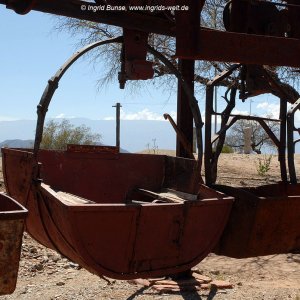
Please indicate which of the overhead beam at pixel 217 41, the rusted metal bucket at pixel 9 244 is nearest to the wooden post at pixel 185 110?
the overhead beam at pixel 217 41

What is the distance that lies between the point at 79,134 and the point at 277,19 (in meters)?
17.2

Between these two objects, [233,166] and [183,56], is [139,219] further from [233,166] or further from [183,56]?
[233,166]

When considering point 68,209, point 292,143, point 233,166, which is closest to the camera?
point 68,209

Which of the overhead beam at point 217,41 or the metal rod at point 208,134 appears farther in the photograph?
the metal rod at point 208,134

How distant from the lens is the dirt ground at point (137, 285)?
5523mm

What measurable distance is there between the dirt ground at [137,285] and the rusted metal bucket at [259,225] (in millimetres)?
1908

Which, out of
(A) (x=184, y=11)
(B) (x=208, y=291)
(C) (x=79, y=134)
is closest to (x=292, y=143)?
(A) (x=184, y=11)

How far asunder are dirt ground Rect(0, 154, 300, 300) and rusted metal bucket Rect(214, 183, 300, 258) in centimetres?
191

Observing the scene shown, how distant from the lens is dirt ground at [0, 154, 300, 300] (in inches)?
217

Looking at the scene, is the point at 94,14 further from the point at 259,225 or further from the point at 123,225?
the point at 259,225

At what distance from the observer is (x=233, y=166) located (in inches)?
554

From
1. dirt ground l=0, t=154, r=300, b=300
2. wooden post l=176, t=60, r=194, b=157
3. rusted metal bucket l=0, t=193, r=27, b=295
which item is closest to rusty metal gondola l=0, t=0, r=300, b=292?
rusted metal bucket l=0, t=193, r=27, b=295

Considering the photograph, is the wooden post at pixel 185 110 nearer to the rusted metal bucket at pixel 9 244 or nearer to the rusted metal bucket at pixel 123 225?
the rusted metal bucket at pixel 123 225
